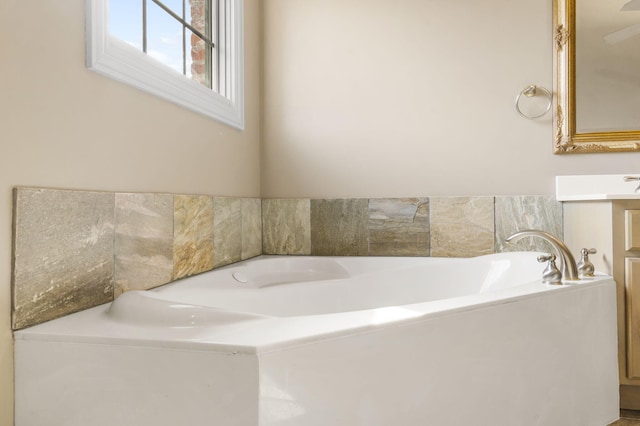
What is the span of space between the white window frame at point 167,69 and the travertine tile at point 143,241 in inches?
13.8

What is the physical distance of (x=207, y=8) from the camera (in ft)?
7.47

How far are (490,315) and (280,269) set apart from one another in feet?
4.03

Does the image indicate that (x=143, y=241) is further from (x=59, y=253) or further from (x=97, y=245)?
(x=59, y=253)

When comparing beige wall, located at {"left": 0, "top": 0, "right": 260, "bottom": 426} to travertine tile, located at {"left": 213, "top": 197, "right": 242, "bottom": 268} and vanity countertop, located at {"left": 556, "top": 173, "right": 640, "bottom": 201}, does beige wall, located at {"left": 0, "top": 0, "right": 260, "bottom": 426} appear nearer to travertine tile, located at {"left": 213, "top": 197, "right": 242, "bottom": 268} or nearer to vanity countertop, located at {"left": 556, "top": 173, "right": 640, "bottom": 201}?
travertine tile, located at {"left": 213, "top": 197, "right": 242, "bottom": 268}

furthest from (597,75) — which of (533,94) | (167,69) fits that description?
(167,69)

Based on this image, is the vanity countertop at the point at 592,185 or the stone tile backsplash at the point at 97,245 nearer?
the stone tile backsplash at the point at 97,245

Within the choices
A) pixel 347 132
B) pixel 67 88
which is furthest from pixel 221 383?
pixel 347 132

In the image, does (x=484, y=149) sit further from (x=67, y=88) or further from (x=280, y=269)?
(x=67, y=88)

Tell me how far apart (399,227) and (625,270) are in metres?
0.98

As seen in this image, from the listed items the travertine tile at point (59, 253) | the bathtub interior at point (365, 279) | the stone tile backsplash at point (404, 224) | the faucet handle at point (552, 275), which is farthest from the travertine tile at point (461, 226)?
the travertine tile at point (59, 253)

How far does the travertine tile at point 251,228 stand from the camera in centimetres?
235

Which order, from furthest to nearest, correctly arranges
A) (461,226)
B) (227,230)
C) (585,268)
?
(461,226)
(227,230)
(585,268)

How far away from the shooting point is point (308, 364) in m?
0.89

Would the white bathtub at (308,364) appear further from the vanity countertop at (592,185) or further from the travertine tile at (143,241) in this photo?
the vanity countertop at (592,185)
